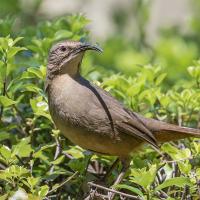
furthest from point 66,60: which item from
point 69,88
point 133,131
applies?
point 133,131

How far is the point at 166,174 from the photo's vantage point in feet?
16.3

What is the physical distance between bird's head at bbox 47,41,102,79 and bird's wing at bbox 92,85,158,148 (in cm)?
21

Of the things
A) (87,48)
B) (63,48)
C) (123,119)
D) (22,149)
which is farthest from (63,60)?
(22,149)

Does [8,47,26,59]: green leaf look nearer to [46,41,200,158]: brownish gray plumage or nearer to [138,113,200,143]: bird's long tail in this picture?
[46,41,200,158]: brownish gray plumage

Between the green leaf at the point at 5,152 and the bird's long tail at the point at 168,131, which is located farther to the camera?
the bird's long tail at the point at 168,131

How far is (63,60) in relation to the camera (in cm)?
533

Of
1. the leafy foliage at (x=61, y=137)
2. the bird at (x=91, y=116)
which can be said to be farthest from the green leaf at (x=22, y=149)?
the bird at (x=91, y=116)

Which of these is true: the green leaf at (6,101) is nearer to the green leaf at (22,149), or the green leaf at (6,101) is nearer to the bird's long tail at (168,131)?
the green leaf at (22,149)

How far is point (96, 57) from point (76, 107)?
2.92 meters

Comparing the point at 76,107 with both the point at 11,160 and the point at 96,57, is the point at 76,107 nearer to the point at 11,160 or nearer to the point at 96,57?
the point at 11,160

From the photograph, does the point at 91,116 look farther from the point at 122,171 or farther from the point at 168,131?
the point at 168,131

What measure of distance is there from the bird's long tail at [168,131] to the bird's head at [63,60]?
1.83 feet

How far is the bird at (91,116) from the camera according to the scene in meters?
5.05

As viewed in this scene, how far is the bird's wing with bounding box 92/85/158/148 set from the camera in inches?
204
